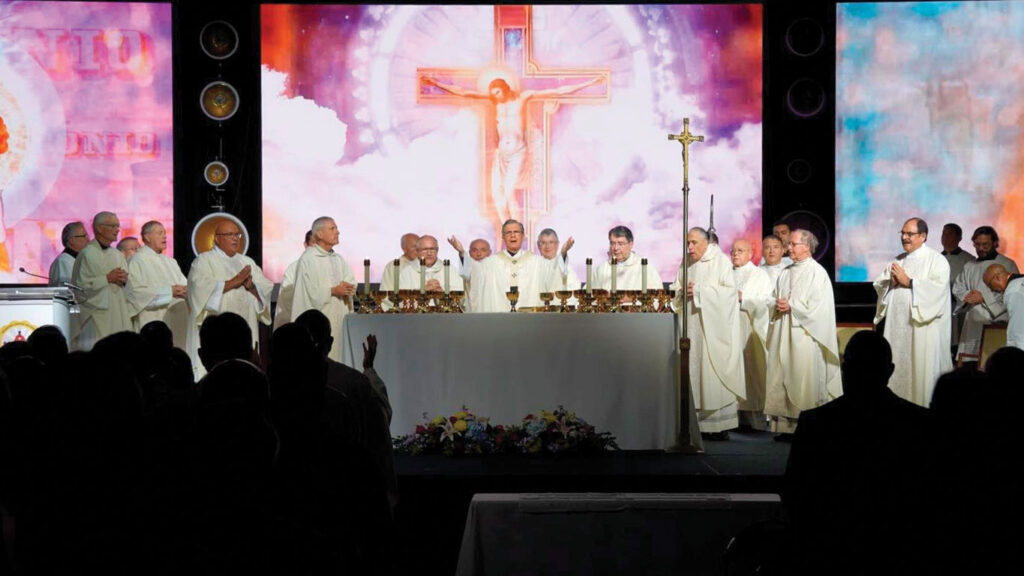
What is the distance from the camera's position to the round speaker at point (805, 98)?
14.4 metres

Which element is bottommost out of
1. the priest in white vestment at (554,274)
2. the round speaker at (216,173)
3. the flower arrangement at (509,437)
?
the flower arrangement at (509,437)

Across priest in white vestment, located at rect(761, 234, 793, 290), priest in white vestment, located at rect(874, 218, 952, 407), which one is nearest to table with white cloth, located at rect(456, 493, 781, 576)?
priest in white vestment, located at rect(874, 218, 952, 407)

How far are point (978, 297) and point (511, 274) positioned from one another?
4447 millimetres

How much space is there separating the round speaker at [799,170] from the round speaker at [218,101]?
6.65m

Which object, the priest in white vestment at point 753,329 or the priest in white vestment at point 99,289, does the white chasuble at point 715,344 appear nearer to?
the priest in white vestment at point 753,329

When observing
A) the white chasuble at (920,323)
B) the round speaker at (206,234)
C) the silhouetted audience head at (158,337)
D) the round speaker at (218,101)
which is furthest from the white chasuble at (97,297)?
the white chasuble at (920,323)

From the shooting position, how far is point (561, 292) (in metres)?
9.45

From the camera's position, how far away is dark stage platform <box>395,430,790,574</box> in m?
6.64

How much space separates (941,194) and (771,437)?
5527mm

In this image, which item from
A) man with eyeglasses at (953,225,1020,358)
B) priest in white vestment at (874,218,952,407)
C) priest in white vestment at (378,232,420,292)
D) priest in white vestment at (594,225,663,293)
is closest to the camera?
priest in white vestment at (594,225,663,293)

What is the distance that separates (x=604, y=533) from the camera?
5.61 meters

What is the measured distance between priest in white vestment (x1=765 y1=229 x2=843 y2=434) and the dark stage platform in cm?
218

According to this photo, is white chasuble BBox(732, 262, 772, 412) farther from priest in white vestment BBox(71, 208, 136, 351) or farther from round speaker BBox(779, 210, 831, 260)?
priest in white vestment BBox(71, 208, 136, 351)

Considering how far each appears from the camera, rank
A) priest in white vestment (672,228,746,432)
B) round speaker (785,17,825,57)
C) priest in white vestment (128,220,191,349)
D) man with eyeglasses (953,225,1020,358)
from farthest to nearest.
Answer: round speaker (785,17,825,57) < priest in white vestment (128,220,191,349) < man with eyeglasses (953,225,1020,358) < priest in white vestment (672,228,746,432)
